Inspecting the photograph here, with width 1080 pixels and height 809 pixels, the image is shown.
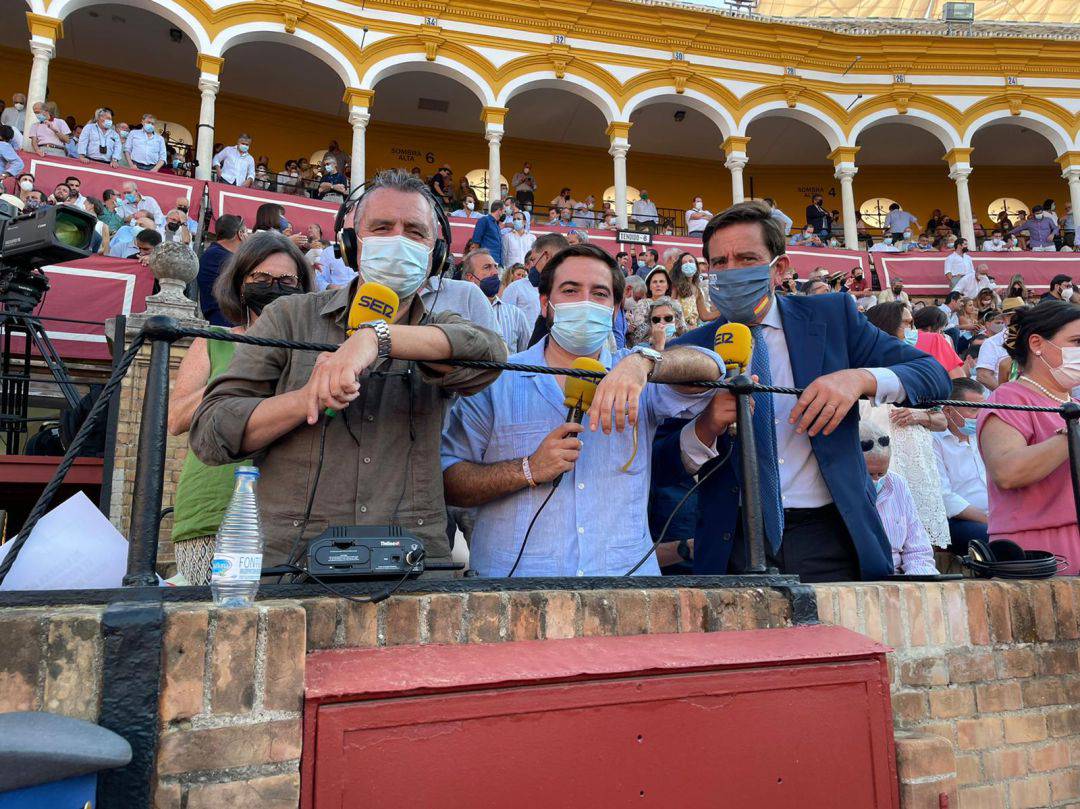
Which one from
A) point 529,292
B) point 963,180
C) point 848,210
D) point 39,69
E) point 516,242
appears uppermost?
point 963,180

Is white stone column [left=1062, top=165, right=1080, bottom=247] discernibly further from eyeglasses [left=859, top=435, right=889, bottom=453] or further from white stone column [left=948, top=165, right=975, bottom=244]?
eyeglasses [left=859, top=435, right=889, bottom=453]


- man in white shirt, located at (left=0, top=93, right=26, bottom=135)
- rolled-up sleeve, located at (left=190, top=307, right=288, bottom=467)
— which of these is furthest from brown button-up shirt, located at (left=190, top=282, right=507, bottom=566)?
man in white shirt, located at (left=0, top=93, right=26, bottom=135)

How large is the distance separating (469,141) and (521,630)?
22074 mm

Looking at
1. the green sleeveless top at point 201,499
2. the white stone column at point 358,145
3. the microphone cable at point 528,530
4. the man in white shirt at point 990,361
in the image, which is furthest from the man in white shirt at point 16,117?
the microphone cable at point 528,530

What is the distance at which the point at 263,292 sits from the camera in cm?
313

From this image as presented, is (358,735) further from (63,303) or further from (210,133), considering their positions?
(210,133)

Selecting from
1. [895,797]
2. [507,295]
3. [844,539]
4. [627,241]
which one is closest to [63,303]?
[507,295]

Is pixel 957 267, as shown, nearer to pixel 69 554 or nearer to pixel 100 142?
pixel 100 142

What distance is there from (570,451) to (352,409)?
59 cm

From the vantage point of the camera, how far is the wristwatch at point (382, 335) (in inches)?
77.9

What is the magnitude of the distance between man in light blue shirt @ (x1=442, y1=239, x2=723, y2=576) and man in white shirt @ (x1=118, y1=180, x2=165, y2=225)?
406 inches

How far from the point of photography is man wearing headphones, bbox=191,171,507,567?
6.64 ft

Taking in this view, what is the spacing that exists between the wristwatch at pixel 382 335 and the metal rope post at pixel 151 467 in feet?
1.44

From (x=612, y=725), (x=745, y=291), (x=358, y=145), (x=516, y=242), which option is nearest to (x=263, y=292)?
(x=745, y=291)
